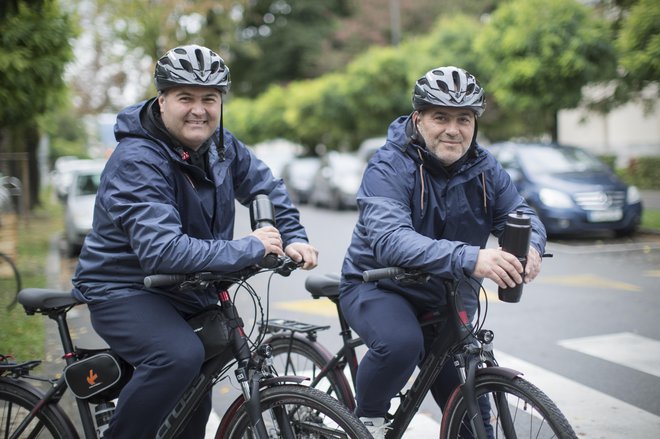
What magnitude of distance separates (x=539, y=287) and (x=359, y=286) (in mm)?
6012

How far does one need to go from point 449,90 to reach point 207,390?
157 centimetres

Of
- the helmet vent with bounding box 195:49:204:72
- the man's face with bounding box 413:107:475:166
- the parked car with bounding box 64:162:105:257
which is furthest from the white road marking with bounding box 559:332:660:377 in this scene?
the parked car with bounding box 64:162:105:257

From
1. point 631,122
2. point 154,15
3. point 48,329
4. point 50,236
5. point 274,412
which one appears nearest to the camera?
point 274,412

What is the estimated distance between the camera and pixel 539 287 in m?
9.02

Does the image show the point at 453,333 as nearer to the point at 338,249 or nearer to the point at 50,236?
the point at 338,249

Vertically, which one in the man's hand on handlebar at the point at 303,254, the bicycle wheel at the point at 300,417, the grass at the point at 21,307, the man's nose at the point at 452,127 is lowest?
the grass at the point at 21,307

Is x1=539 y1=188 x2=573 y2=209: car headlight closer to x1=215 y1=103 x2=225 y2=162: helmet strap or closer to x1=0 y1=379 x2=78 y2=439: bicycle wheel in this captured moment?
x1=215 y1=103 x2=225 y2=162: helmet strap

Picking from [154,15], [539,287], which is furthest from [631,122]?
[539,287]

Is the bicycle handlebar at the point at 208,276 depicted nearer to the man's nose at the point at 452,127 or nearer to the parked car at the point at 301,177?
the man's nose at the point at 452,127

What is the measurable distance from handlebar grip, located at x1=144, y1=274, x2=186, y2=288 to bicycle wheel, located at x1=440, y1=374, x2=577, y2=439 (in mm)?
1152

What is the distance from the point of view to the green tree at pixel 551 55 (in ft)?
53.4

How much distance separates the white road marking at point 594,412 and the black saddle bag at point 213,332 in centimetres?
233

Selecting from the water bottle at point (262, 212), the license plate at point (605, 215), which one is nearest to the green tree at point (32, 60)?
the water bottle at point (262, 212)

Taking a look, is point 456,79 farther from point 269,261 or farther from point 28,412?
point 28,412
